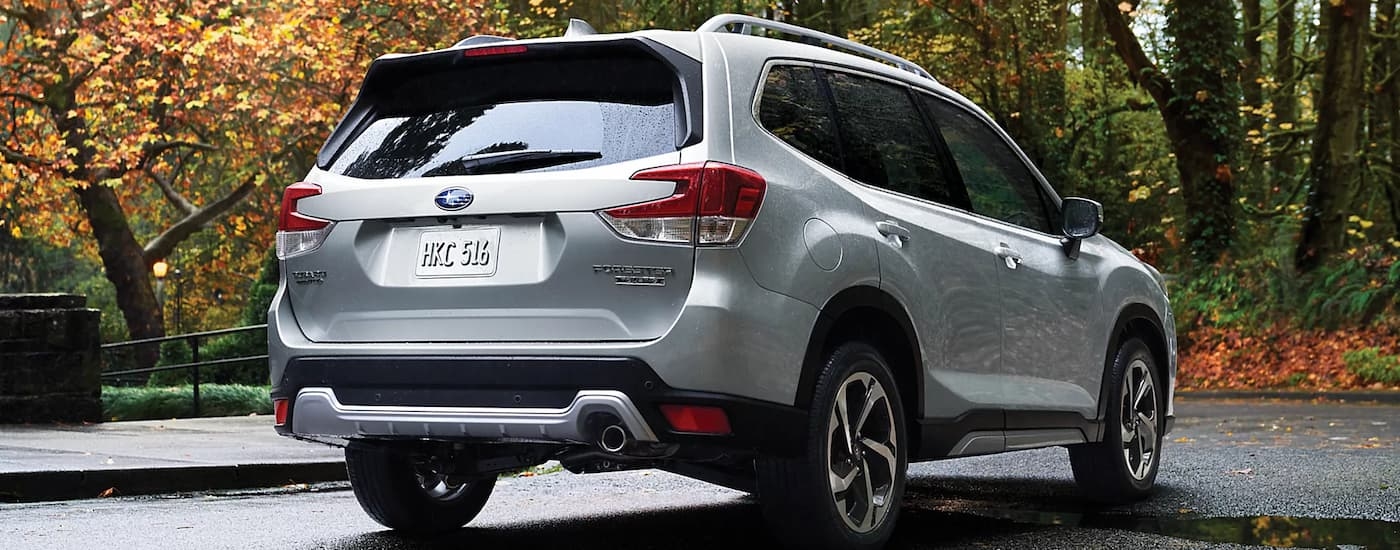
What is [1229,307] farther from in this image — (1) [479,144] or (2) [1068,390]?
(1) [479,144]

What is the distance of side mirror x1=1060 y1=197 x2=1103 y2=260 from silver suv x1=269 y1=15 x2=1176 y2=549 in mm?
1106

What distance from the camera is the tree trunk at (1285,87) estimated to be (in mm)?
27297

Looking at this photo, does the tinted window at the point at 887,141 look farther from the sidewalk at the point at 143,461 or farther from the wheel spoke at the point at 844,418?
the sidewalk at the point at 143,461

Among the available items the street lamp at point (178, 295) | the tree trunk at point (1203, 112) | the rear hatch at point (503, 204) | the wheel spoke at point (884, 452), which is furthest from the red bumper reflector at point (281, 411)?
the street lamp at point (178, 295)

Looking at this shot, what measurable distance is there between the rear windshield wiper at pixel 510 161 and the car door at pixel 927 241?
111 cm

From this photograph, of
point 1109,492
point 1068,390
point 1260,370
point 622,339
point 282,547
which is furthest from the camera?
point 1260,370

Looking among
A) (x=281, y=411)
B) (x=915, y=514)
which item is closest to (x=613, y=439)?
(x=281, y=411)

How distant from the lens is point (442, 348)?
5543mm

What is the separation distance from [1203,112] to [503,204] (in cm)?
1948

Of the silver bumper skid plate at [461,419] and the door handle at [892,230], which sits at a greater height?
the door handle at [892,230]

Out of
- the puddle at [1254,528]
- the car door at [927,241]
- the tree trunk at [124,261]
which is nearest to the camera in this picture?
the car door at [927,241]

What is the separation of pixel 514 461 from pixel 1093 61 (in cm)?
2780

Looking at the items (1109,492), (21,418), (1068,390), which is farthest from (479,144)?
(21,418)

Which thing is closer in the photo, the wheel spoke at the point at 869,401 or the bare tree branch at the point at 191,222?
the wheel spoke at the point at 869,401
